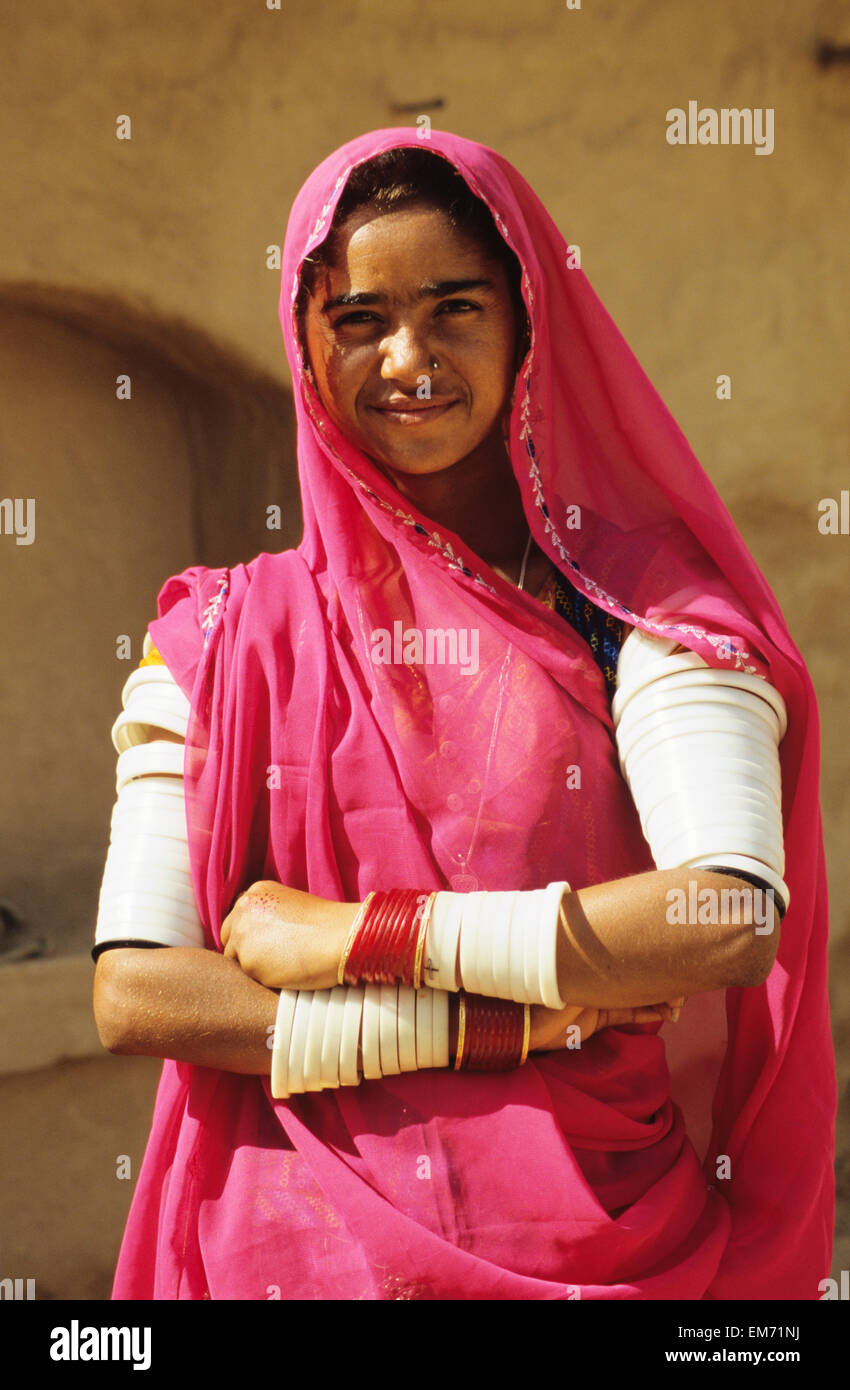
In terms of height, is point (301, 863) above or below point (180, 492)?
below

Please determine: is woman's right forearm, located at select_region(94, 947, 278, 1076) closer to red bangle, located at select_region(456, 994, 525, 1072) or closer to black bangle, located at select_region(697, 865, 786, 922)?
red bangle, located at select_region(456, 994, 525, 1072)

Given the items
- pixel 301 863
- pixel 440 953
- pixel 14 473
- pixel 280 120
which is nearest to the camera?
pixel 440 953

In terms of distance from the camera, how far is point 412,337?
156 cm

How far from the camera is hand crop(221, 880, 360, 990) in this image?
1.49m

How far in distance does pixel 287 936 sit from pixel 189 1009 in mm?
126

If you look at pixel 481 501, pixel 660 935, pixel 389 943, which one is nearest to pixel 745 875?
pixel 660 935

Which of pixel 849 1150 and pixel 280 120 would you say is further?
pixel 849 1150

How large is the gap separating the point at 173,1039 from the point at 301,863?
23 centimetres

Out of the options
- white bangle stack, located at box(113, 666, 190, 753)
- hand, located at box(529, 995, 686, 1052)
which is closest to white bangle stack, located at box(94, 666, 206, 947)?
white bangle stack, located at box(113, 666, 190, 753)

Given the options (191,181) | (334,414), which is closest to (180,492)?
(191,181)

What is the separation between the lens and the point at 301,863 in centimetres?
161

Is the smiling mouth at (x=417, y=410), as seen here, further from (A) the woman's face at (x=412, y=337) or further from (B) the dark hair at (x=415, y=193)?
(B) the dark hair at (x=415, y=193)
